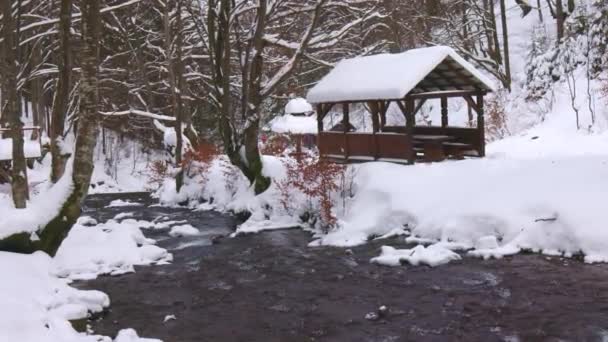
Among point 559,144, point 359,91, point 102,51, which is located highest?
point 102,51

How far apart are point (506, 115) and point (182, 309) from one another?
2245 centimetres

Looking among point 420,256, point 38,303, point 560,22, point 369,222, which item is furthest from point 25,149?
point 560,22

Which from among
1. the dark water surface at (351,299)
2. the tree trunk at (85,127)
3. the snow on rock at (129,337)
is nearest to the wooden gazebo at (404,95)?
the dark water surface at (351,299)

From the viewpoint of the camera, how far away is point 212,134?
126 feet

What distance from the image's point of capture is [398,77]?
17422 mm

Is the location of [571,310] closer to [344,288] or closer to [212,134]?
[344,288]

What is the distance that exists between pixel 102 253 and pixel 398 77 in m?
9.41

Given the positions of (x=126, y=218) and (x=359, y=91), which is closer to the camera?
(x=359, y=91)

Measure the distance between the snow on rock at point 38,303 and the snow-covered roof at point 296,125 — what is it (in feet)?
77.3

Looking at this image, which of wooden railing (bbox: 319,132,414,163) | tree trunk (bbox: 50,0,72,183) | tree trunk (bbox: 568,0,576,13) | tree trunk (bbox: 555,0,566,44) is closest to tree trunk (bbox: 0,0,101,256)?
tree trunk (bbox: 50,0,72,183)

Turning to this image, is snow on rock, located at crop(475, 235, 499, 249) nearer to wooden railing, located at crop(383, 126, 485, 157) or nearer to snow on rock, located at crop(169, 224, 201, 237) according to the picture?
wooden railing, located at crop(383, 126, 485, 157)

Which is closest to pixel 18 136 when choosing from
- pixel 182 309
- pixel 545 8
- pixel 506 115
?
pixel 182 309

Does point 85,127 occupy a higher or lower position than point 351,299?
higher

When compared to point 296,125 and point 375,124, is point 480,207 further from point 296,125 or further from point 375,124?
point 296,125
